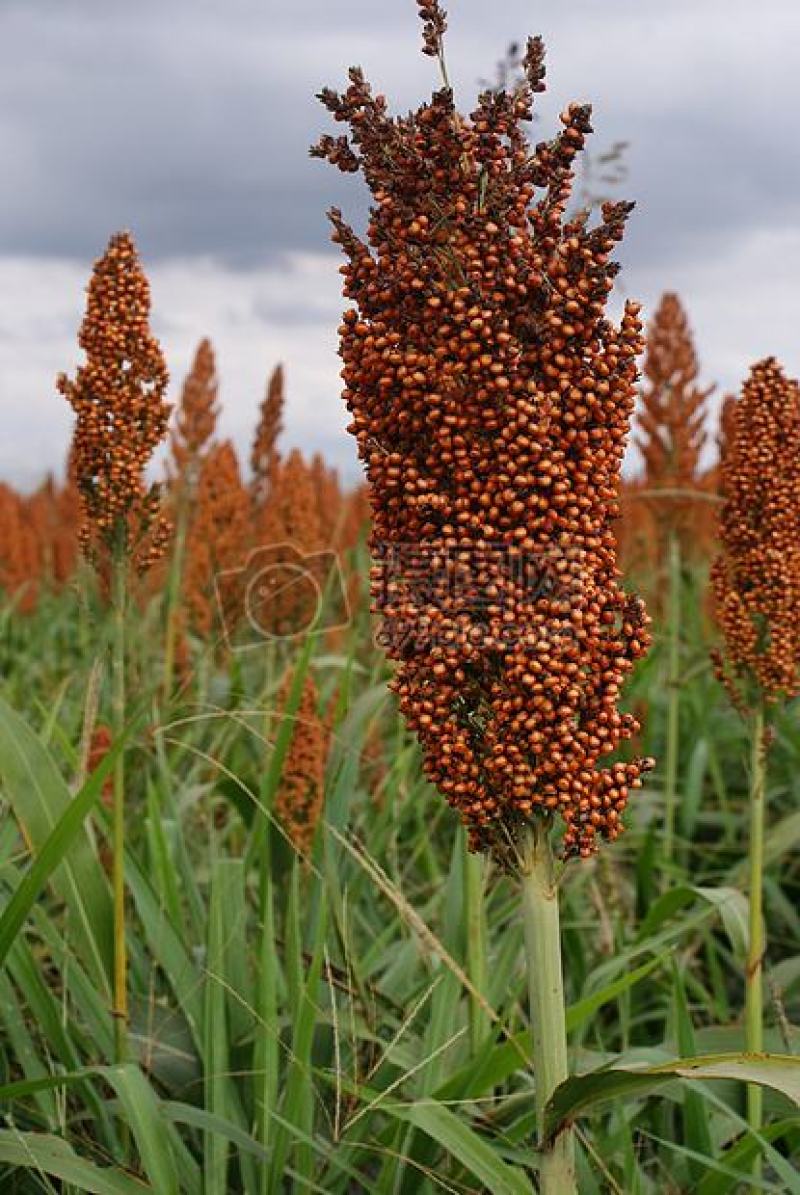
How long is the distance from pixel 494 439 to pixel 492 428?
18 millimetres

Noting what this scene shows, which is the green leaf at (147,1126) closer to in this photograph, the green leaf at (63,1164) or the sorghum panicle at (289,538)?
the green leaf at (63,1164)

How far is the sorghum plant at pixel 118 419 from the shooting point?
3561 mm

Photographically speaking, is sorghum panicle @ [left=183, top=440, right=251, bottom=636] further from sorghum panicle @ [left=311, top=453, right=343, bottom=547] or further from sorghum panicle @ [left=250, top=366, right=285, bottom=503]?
sorghum panicle @ [left=311, top=453, right=343, bottom=547]

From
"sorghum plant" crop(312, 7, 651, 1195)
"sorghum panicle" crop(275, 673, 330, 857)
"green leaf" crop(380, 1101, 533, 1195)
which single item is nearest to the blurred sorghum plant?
"sorghum plant" crop(312, 7, 651, 1195)

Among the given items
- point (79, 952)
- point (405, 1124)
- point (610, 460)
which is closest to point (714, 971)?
point (405, 1124)

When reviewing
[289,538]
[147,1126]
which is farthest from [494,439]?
[289,538]

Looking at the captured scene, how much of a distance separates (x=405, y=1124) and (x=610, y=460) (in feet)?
6.52

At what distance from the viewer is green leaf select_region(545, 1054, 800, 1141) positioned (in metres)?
2.13

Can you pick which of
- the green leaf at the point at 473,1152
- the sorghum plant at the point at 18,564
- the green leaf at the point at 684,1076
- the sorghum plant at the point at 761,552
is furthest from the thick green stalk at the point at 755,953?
the sorghum plant at the point at 18,564

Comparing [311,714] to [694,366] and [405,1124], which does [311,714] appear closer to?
[405,1124]

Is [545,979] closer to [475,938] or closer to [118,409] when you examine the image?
[475,938]

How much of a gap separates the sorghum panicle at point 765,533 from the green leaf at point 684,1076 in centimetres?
182

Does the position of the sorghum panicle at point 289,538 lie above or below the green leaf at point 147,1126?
above

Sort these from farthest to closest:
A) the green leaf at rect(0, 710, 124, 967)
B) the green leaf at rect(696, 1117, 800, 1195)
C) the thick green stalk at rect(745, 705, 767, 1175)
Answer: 1. the thick green stalk at rect(745, 705, 767, 1175)
2. the green leaf at rect(696, 1117, 800, 1195)
3. the green leaf at rect(0, 710, 124, 967)
